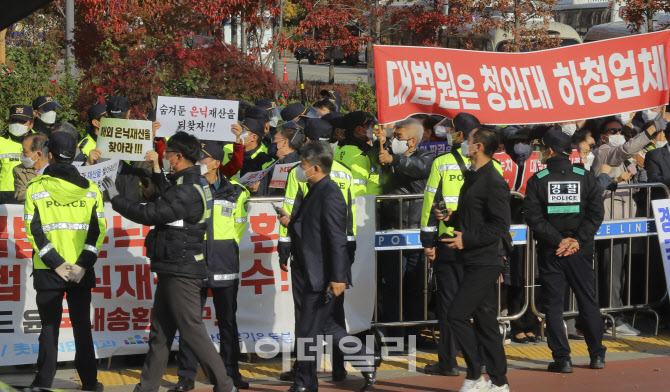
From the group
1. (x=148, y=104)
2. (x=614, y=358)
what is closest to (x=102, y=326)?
(x=614, y=358)

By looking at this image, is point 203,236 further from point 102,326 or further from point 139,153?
point 102,326

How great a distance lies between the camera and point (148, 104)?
13867 millimetres

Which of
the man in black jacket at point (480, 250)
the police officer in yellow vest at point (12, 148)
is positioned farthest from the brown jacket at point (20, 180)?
the man in black jacket at point (480, 250)

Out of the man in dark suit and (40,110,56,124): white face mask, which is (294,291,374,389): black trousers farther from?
(40,110,56,124): white face mask

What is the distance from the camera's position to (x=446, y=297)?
794cm

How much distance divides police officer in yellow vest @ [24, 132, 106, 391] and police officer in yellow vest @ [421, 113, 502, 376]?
264 cm

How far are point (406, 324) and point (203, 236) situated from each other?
2.68 metres

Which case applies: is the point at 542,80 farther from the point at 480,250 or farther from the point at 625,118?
the point at 625,118

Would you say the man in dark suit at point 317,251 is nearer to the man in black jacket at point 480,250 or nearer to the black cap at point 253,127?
the man in black jacket at point 480,250

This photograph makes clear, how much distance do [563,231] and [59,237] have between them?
408cm

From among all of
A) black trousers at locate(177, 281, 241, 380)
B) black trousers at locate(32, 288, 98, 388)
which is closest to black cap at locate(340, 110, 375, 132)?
black trousers at locate(177, 281, 241, 380)

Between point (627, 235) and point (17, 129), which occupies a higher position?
point (17, 129)

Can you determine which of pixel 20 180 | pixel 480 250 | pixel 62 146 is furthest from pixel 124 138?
pixel 480 250

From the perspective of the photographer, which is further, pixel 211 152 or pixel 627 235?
pixel 627 235
